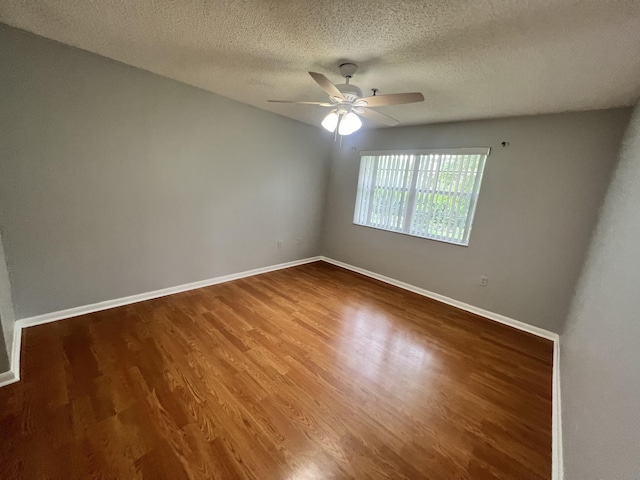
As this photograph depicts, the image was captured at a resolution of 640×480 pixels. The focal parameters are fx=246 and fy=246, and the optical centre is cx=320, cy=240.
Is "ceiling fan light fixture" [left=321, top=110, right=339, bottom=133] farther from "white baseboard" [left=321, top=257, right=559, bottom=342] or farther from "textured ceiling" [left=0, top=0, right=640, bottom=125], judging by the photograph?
"white baseboard" [left=321, top=257, right=559, bottom=342]

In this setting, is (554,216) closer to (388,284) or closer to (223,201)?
(388,284)

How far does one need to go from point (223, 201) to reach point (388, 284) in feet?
8.96

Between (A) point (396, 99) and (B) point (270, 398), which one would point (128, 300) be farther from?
(A) point (396, 99)

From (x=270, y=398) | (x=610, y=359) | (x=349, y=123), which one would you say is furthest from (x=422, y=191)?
(x=270, y=398)

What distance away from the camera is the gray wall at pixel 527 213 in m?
2.44

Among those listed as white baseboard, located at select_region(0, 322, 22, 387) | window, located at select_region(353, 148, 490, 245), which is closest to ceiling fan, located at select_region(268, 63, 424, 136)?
window, located at select_region(353, 148, 490, 245)

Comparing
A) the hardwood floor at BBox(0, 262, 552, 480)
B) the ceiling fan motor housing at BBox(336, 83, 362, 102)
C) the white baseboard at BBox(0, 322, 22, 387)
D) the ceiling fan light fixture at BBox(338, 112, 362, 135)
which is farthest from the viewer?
the ceiling fan light fixture at BBox(338, 112, 362, 135)

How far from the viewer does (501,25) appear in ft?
4.40

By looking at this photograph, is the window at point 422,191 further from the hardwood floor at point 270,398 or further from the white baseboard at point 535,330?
the hardwood floor at point 270,398

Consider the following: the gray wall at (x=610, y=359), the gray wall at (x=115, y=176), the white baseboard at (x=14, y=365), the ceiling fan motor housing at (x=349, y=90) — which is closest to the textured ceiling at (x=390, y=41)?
the ceiling fan motor housing at (x=349, y=90)

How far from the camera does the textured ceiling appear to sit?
4.25 ft

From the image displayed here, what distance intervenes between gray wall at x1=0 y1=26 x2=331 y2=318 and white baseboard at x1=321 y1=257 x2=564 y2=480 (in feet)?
6.96

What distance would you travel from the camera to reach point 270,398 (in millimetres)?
1659

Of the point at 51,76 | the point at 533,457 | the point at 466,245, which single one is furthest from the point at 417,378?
the point at 51,76
